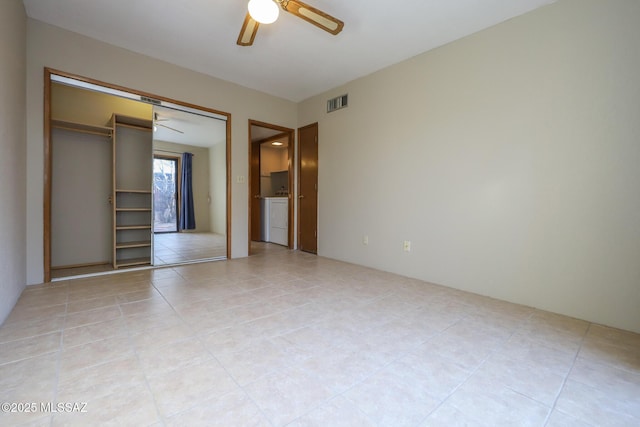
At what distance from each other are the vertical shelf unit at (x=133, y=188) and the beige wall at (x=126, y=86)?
75 cm

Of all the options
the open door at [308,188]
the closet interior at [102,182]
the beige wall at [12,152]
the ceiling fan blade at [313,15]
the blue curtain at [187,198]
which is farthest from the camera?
the blue curtain at [187,198]

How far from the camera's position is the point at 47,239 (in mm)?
2713

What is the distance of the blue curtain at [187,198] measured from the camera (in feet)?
21.3

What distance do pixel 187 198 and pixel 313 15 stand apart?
5637mm

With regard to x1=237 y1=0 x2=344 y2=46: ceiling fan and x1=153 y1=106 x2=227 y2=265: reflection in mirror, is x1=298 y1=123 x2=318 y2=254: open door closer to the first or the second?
x1=153 y1=106 x2=227 y2=265: reflection in mirror

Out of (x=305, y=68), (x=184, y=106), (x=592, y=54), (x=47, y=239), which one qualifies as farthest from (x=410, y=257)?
(x=47, y=239)

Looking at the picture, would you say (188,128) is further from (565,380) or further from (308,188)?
(565,380)

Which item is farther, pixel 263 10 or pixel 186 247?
pixel 186 247

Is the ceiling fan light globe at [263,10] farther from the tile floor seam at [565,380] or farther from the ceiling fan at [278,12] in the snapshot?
the tile floor seam at [565,380]

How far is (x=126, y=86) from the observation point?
3105mm

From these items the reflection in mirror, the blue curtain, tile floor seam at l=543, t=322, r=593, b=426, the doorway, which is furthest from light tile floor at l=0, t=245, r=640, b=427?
the blue curtain

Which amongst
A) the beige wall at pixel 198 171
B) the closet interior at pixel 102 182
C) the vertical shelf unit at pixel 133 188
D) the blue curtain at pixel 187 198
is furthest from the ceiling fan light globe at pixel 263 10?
the blue curtain at pixel 187 198

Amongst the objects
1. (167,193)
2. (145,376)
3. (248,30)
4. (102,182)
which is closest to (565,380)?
(145,376)

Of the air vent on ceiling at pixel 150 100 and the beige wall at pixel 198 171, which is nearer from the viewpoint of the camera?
the air vent on ceiling at pixel 150 100
